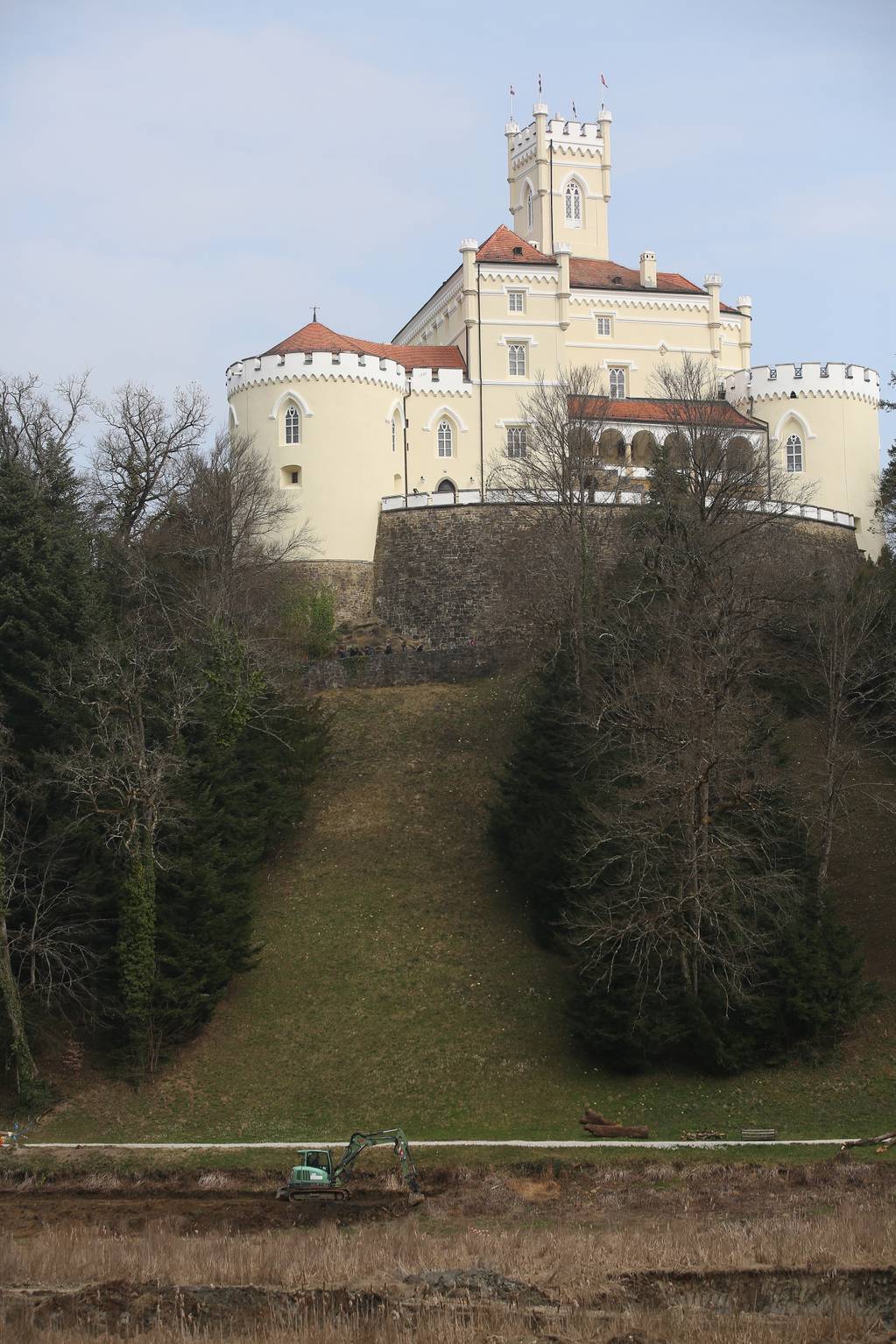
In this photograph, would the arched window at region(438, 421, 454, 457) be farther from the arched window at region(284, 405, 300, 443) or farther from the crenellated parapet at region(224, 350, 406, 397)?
the arched window at region(284, 405, 300, 443)

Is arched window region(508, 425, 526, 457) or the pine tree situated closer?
the pine tree

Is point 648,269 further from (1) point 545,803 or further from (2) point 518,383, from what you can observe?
(1) point 545,803

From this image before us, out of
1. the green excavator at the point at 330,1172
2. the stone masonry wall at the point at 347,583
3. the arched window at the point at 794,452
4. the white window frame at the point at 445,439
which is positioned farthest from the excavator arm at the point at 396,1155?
the arched window at the point at 794,452

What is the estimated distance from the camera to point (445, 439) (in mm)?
56250

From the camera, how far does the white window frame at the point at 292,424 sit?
53.0 metres

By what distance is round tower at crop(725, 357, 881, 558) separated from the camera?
56.8 meters

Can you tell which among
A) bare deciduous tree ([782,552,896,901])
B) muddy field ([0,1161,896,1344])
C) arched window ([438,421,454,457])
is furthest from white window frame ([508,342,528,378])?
muddy field ([0,1161,896,1344])

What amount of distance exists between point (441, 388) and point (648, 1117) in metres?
33.9

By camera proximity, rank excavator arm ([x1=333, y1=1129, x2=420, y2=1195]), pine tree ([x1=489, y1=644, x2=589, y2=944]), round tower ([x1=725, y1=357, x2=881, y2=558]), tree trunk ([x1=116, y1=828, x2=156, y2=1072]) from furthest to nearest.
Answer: round tower ([x1=725, y1=357, x2=881, y2=558]), pine tree ([x1=489, y1=644, x2=589, y2=944]), tree trunk ([x1=116, y1=828, x2=156, y2=1072]), excavator arm ([x1=333, y1=1129, x2=420, y2=1195])

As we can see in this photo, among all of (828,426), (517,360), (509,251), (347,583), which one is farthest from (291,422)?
(828,426)

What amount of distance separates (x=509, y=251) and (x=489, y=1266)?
46631mm

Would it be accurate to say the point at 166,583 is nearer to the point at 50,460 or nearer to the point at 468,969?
the point at 50,460

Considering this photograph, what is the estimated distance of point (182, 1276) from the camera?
18984 mm

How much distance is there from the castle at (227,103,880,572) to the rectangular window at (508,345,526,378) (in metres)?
0.08
